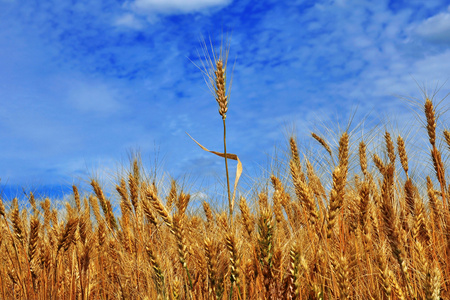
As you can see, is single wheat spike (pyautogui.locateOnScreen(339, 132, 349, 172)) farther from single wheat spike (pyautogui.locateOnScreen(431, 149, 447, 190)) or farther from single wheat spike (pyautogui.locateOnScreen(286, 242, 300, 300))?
single wheat spike (pyautogui.locateOnScreen(286, 242, 300, 300))

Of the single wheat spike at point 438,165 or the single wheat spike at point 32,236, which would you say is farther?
the single wheat spike at point 438,165

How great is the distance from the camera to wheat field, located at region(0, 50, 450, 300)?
229 cm

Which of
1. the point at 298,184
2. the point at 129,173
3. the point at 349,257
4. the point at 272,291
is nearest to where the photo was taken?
the point at 272,291

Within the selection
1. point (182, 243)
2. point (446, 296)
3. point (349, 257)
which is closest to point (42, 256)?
point (182, 243)

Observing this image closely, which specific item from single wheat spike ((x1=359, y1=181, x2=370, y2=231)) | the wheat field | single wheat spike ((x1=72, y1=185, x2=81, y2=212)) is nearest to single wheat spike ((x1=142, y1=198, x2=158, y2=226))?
the wheat field

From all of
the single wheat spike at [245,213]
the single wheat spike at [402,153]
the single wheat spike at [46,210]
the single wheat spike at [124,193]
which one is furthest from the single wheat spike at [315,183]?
the single wheat spike at [46,210]

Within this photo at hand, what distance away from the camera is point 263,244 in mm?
2146

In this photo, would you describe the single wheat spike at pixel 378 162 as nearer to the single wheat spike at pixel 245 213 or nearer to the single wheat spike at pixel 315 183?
the single wheat spike at pixel 315 183

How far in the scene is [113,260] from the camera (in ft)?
15.1

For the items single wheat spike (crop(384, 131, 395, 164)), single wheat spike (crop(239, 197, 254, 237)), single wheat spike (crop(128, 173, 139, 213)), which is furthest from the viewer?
single wheat spike (crop(384, 131, 395, 164))

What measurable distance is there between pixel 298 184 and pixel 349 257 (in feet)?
2.46

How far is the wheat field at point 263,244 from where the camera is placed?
229 centimetres

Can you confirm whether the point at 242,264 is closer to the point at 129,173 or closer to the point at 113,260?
the point at 129,173

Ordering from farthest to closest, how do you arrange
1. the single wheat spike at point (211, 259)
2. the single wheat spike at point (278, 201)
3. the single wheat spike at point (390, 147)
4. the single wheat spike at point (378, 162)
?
the single wheat spike at point (390, 147) < the single wheat spike at point (378, 162) < the single wheat spike at point (278, 201) < the single wheat spike at point (211, 259)
